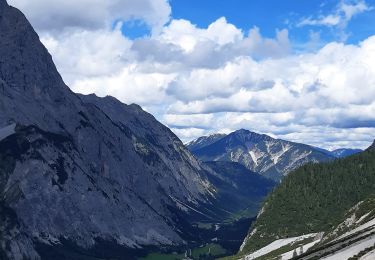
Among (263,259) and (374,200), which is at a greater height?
(374,200)

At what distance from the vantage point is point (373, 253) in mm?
59594

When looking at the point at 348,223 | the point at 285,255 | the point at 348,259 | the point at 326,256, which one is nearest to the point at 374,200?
the point at 348,223

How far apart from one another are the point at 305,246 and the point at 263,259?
15783 millimetres

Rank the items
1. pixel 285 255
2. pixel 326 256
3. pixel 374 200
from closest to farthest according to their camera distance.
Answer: pixel 326 256
pixel 374 200
pixel 285 255

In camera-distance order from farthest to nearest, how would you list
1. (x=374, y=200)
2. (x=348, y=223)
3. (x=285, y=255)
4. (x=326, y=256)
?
(x=285, y=255), (x=374, y=200), (x=348, y=223), (x=326, y=256)

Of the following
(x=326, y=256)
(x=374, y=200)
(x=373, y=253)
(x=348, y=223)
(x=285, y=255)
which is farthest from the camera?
(x=285, y=255)

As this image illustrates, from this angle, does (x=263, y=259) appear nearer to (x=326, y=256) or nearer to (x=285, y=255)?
(x=285, y=255)

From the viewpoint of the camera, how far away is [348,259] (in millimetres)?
62594

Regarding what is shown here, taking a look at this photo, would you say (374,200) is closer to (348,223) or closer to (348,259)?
(348,223)

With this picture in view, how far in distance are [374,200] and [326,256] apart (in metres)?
101

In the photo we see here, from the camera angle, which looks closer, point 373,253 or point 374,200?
point 373,253

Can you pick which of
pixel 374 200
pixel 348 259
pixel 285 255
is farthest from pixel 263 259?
pixel 348 259

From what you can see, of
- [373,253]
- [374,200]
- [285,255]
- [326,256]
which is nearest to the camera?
[373,253]

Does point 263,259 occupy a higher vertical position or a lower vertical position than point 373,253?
lower
